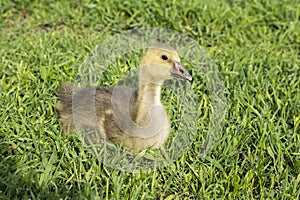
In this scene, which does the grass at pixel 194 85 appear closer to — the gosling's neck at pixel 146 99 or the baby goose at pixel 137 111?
the baby goose at pixel 137 111

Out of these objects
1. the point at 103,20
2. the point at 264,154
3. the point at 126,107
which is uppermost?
the point at 103,20

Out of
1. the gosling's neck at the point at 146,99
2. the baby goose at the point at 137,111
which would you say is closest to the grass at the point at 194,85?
the baby goose at the point at 137,111

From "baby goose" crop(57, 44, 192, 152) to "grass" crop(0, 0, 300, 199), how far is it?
16 centimetres

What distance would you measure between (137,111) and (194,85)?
2.34 feet

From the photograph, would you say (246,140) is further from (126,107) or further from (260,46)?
(260,46)

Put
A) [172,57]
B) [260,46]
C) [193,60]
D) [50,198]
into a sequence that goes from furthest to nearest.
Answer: [260,46]
[193,60]
[172,57]
[50,198]

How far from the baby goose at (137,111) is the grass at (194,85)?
0.16m

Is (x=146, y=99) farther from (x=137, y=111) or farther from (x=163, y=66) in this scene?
(x=163, y=66)

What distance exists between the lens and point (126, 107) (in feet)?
10.5

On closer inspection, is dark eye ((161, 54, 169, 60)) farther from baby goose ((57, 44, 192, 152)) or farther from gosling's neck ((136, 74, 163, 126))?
gosling's neck ((136, 74, 163, 126))

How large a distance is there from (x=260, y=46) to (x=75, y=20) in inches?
59.7

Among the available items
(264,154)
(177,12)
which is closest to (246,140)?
(264,154)

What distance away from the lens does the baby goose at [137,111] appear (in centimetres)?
314

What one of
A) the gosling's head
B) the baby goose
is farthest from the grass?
the gosling's head
